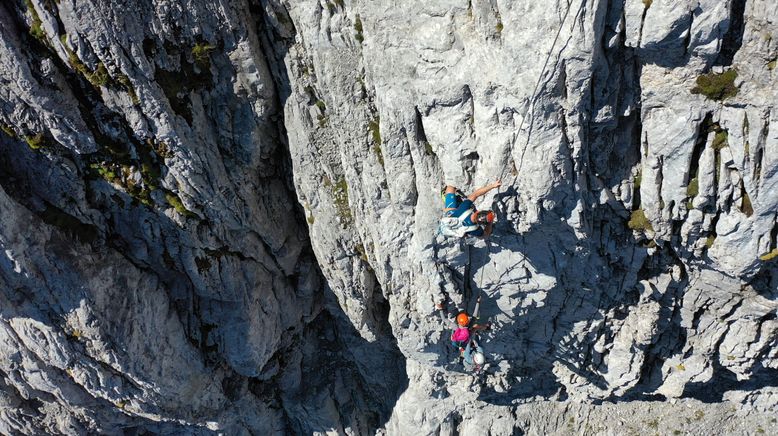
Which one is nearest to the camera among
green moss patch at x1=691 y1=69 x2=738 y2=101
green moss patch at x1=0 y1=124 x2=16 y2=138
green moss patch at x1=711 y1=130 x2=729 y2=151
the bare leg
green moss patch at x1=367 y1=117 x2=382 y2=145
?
green moss patch at x1=691 y1=69 x2=738 y2=101

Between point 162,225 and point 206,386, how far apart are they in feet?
31.2

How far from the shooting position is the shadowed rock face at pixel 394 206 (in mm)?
16359

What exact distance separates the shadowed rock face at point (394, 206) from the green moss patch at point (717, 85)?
0.17 feet

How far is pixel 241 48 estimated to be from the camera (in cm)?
1966

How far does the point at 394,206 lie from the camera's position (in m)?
20.9

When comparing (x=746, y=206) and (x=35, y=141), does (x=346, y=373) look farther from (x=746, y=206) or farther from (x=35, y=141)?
(x=746, y=206)

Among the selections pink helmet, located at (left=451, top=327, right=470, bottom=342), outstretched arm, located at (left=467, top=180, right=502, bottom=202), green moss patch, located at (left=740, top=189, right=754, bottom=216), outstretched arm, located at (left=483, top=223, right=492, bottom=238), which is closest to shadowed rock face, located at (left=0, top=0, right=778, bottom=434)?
green moss patch, located at (left=740, top=189, right=754, bottom=216)

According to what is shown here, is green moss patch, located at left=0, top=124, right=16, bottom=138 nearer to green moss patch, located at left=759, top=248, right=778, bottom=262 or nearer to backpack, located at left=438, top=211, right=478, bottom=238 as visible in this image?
backpack, located at left=438, top=211, right=478, bottom=238

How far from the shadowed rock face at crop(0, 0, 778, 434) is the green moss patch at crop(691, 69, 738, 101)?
0.05m

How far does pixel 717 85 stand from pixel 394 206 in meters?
11.7

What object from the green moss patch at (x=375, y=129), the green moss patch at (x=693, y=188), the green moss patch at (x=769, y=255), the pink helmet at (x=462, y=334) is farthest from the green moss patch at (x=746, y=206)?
the green moss patch at (x=375, y=129)

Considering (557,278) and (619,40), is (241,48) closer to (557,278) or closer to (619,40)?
(619,40)

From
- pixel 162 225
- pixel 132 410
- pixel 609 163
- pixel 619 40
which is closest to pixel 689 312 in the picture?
pixel 609 163

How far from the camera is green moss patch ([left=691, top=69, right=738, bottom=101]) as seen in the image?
50.5ft
